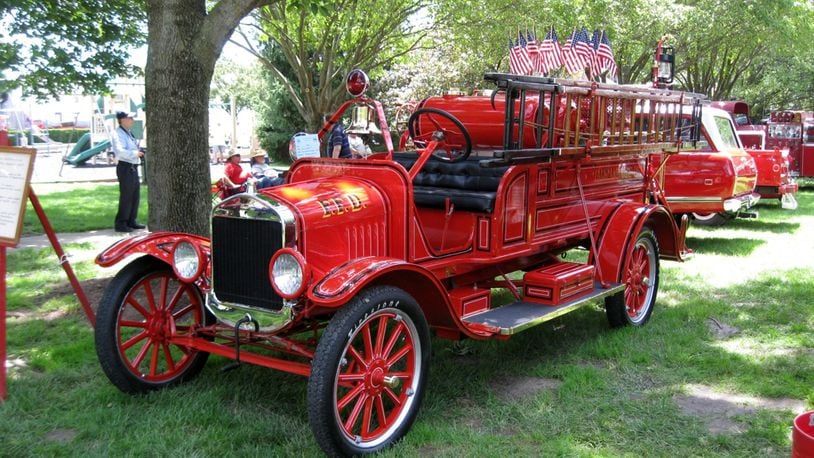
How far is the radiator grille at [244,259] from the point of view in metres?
3.84

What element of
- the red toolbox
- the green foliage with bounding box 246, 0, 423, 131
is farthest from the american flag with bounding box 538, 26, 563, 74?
the green foliage with bounding box 246, 0, 423, 131

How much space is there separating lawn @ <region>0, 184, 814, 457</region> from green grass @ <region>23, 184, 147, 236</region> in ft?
13.4

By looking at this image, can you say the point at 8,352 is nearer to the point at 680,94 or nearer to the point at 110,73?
the point at 110,73

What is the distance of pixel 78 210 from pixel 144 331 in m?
8.74

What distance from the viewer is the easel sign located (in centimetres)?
411

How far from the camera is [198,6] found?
6023 mm

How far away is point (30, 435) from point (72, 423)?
22cm

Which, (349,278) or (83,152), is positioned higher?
(83,152)

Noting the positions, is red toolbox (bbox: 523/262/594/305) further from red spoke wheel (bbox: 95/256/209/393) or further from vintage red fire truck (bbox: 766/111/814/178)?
vintage red fire truck (bbox: 766/111/814/178)

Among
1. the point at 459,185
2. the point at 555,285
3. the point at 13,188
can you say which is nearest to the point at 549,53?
the point at 459,185

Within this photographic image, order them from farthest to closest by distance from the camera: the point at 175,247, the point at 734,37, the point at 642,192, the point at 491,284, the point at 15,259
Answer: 1. the point at 734,37
2. the point at 15,259
3. the point at 642,192
4. the point at 491,284
5. the point at 175,247

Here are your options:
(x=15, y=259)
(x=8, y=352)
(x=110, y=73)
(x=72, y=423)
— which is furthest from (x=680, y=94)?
(x=15, y=259)

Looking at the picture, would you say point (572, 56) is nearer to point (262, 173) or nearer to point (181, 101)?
point (181, 101)

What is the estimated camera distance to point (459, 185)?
526 cm
